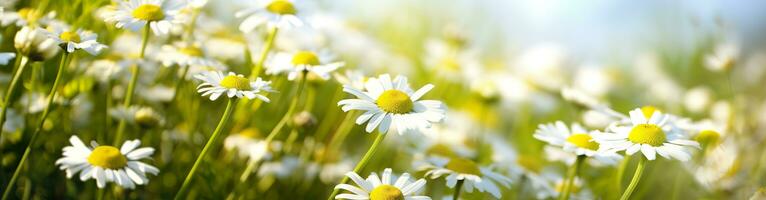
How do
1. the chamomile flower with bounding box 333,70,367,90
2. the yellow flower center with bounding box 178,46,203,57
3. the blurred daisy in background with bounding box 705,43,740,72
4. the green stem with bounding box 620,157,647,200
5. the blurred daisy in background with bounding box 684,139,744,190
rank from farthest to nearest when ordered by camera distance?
the blurred daisy in background with bounding box 705,43,740,72
the blurred daisy in background with bounding box 684,139,744,190
the yellow flower center with bounding box 178,46,203,57
the chamomile flower with bounding box 333,70,367,90
the green stem with bounding box 620,157,647,200

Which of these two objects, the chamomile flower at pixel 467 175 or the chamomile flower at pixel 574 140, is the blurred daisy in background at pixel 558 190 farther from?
the chamomile flower at pixel 467 175

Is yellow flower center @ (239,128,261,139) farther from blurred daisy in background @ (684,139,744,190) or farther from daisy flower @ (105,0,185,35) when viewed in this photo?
blurred daisy in background @ (684,139,744,190)

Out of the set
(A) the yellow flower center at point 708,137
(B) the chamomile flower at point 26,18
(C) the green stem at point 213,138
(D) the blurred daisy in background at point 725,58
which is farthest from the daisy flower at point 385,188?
(D) the blurred daisy in background at point 725,58

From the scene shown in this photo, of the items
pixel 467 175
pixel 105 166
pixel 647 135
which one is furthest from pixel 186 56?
pixel 647 135

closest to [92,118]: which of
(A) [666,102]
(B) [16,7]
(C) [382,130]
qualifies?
(B) [16,7]

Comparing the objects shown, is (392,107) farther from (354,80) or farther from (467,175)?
(354,80)

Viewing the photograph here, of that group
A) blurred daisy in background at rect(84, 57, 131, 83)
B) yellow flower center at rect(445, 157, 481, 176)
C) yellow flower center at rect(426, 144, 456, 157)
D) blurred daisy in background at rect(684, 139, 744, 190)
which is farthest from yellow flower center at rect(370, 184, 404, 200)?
blurred daisy in background at rect(684, 139, 744, 190)
